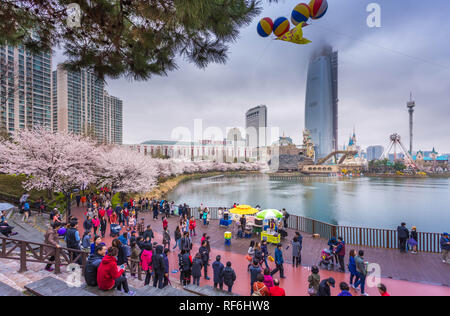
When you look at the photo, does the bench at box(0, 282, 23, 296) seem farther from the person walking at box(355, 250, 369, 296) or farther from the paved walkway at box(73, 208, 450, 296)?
the person walking at box(355, 250, 369, 296)

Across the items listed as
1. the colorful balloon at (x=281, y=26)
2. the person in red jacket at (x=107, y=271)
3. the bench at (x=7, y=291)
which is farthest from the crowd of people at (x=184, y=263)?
the colorful balloon at (x=281, y=26)

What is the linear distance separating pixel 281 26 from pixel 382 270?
951 cm

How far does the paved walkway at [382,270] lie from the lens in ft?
21.4

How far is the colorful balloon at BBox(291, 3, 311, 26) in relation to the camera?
513 centimetres

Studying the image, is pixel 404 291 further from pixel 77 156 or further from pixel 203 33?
pixel 77 156

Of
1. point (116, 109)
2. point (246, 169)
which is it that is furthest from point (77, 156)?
point (116, 109)

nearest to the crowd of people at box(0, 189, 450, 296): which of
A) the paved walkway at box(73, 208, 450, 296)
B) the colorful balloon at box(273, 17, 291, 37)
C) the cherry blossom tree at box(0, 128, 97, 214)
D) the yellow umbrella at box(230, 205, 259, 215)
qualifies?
the paved walkway at box(73, 208, 450, 296)

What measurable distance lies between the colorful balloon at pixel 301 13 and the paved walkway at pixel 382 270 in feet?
25.9

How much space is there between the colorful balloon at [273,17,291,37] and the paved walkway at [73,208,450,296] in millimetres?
7803

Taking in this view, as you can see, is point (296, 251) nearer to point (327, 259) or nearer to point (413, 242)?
point (327, 259)

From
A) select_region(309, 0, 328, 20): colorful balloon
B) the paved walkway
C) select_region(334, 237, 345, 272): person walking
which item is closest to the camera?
select_region(309, 0, 328, 20): colorful balloon

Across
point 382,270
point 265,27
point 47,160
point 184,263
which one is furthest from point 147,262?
point 47,160

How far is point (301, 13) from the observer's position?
5.19 meters

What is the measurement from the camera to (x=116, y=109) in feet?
352
